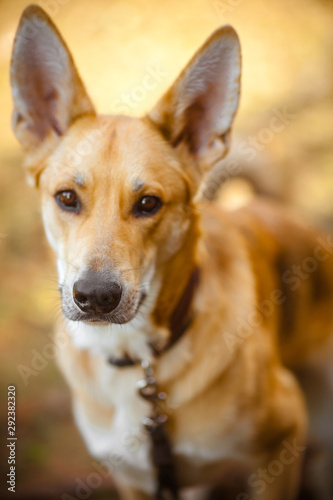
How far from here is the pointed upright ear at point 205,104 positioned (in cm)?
171

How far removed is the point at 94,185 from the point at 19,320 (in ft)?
7.94

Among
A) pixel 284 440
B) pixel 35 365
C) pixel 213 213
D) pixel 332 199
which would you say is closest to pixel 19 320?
pixel 35 365

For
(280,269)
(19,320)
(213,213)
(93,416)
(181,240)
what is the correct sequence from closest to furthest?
(181,240), (93,416), (213,213), (280,269), (19,320)

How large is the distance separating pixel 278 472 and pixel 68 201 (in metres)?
1.60

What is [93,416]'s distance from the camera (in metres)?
2.11

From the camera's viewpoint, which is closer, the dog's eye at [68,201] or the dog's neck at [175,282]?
the dog's eye at [68,201]

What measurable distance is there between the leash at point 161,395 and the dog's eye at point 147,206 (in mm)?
393

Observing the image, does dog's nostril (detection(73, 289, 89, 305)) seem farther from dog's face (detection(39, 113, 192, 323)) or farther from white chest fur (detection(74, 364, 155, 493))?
white chest fur (detection(74, 364, 155, 493))

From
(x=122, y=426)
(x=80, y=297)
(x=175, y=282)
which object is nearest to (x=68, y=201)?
(x=80, y=297)

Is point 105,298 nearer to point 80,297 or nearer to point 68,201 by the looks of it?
point 80,297

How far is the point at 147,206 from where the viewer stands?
1.72 meters

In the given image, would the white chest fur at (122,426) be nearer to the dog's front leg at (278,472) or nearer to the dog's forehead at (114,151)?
the dog's front leg at (278,472)

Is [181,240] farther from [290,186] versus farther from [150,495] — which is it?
[290,186]

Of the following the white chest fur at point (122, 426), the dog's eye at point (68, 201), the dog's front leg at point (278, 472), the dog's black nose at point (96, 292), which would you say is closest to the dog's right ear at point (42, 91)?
the dog's eye at point (68, 201)
